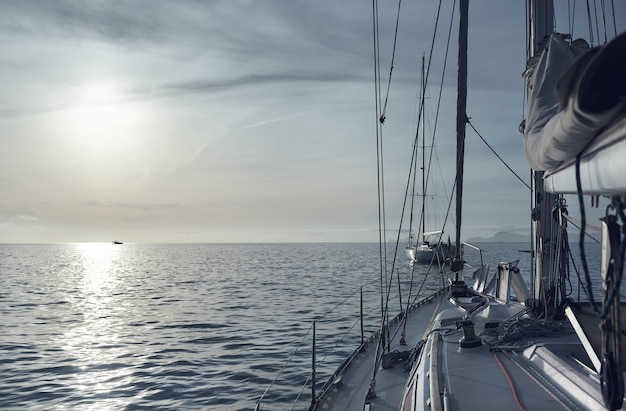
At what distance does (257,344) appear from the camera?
62.7 ft

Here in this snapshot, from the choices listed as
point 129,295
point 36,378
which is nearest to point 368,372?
point 36,378

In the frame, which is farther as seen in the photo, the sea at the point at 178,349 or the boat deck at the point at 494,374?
the sea at the point at 178,349

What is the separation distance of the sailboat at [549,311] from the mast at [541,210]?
0.06 ft

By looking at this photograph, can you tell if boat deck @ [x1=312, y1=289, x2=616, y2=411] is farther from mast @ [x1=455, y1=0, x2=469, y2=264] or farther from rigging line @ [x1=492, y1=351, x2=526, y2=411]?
mast @ [x1=455, y1=0, x2=469, y2=264]

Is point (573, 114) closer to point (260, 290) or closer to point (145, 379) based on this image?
point (145, 379)

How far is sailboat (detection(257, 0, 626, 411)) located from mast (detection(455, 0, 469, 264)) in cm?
26

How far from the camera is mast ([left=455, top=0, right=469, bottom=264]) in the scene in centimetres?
1348

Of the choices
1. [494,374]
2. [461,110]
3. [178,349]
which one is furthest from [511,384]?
[178,349]

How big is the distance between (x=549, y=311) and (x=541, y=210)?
1704 millimetres

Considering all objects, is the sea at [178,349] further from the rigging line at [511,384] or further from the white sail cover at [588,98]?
the white sail cover at [588,98]

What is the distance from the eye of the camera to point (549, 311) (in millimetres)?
8039

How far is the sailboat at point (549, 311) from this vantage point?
2.42 metres

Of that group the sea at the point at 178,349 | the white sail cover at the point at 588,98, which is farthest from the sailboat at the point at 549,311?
the sea at the point at 178,349

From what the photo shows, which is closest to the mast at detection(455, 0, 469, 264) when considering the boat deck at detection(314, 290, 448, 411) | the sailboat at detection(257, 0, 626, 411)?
the sailboat at detection(257, 0, 626, 411)
